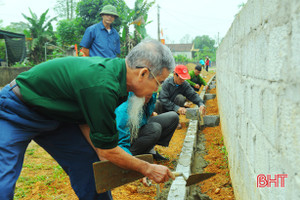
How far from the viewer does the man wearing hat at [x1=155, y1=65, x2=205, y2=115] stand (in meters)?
5.26

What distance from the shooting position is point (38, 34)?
21297 mm

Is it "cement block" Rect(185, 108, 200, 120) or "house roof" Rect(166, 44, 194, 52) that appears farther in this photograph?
"house roof" Rect(166, 44, 194, 52)

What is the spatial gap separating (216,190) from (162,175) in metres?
1.25

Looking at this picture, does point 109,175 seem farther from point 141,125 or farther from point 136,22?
point 136,22

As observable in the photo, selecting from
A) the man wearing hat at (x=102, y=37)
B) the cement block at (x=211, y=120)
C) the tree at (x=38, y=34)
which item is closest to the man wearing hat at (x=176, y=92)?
the cement block at (x=211, y=120)

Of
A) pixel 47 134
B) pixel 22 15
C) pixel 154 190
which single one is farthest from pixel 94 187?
pixel 22 15

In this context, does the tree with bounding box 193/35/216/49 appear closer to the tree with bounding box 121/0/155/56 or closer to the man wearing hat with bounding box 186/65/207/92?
the tree with bounding box 121/0/155/56

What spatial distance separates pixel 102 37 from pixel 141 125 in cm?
228

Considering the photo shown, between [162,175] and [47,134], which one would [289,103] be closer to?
[162,175]

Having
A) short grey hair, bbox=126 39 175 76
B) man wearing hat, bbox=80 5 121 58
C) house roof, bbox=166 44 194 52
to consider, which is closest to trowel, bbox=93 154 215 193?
short grey hair, bbox=126 39 175 76

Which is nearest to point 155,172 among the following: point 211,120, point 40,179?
point 40,179

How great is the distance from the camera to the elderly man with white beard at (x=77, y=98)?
64.7 inches

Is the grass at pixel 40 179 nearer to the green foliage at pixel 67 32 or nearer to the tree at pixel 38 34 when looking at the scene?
the green foliage at pixel 67 32

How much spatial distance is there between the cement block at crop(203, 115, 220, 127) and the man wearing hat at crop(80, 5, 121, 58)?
273cm
